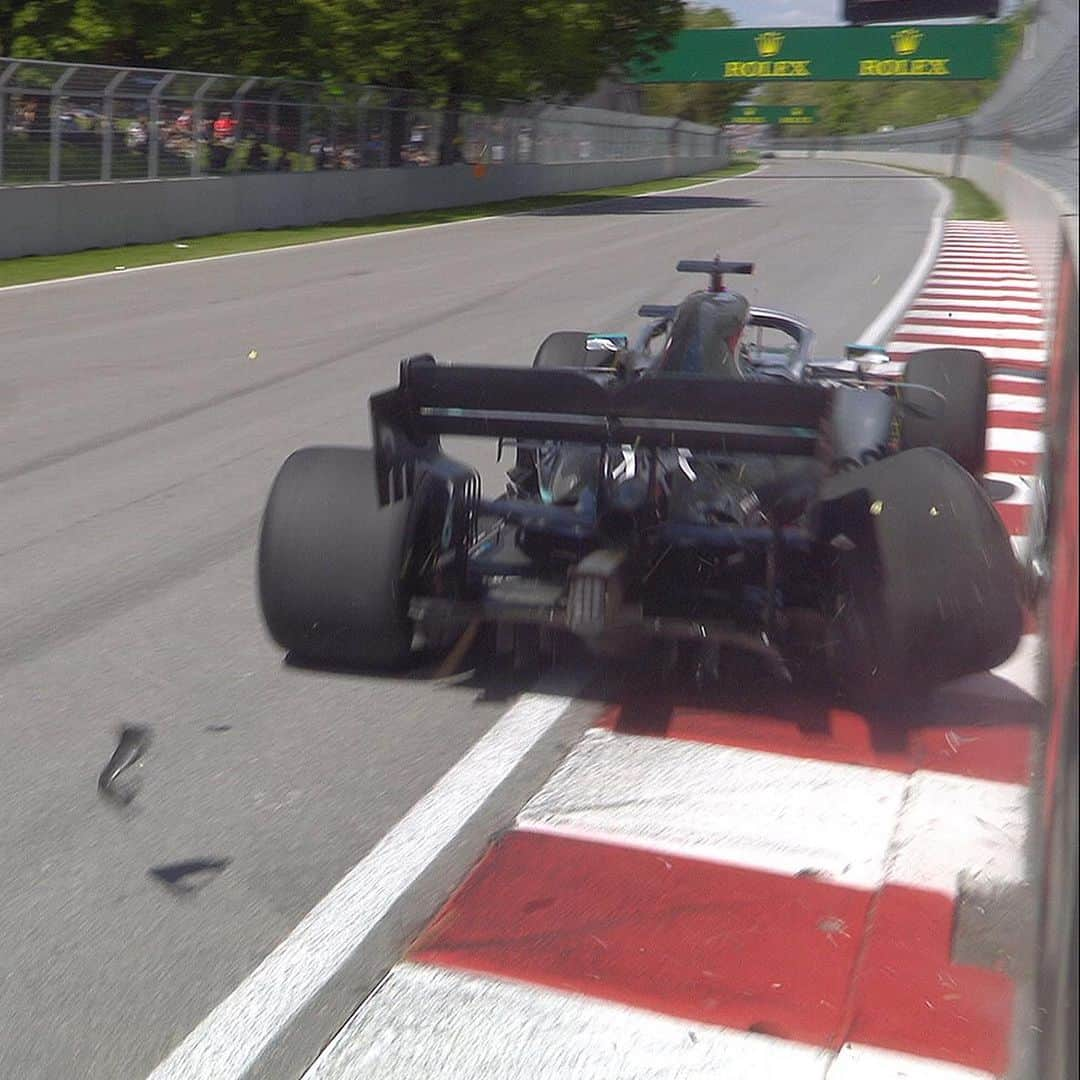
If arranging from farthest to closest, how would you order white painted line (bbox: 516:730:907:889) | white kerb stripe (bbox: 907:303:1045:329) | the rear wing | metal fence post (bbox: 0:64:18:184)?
metal fence post (bbox: 0:64:18:184)
white kerb stripe (bbox: 907:303:1045:329)
the rear wing
white painted line (bbox: 516:730:907:889)

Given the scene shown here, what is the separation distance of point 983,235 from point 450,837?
23638mm

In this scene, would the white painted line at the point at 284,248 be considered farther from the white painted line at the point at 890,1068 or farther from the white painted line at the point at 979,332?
the white painted line at the point at 890,1068

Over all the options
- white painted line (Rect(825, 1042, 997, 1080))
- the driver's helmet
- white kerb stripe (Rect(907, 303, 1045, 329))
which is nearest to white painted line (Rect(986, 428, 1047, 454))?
the driver's helmet

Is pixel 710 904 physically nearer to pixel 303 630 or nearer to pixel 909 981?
pixel 909 981

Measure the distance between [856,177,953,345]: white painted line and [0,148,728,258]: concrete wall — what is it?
10096 millimetres

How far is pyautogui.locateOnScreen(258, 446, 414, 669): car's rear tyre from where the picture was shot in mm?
4426

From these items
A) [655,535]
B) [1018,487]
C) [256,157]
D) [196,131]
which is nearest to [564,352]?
[1018,487]

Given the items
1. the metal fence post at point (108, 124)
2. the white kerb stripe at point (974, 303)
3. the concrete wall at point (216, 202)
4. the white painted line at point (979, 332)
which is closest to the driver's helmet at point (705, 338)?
the white painted line at point (979, 332)

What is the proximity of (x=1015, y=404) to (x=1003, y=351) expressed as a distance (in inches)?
109

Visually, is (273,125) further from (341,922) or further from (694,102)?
(694,102)

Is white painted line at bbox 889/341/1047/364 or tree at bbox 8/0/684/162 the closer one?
white painted line at bbox 889/341/1047/364

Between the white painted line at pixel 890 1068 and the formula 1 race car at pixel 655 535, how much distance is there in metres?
1.53

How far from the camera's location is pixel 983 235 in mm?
25641

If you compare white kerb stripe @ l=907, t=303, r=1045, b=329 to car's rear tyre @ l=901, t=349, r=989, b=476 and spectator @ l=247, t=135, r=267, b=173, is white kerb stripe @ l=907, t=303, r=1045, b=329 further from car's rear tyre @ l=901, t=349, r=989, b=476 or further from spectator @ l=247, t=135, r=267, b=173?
spectator @ l=247, t=135, r=267, b=173
